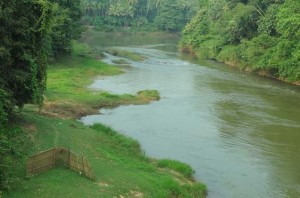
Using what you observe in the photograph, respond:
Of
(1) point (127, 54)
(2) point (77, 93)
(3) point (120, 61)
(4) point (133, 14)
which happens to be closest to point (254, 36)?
(3) point (120, 61)

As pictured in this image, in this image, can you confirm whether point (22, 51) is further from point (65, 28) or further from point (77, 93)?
point (65, 28)

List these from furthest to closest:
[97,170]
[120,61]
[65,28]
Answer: [120,61] → [65,28] → [97,170]

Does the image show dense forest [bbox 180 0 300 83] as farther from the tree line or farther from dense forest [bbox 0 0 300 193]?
the tree line

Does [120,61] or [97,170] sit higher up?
[97,170]

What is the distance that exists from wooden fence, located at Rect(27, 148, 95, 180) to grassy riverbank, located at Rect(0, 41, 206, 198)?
0.31 metres

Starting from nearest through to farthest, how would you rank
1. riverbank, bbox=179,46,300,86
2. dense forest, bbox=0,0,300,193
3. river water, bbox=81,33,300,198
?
dense forest, bbox=0,0,300,193 → river water, bbox=81,33,300,198 → riverbank, bbox=179,46,300,86

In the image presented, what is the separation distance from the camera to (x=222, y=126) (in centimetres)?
3534

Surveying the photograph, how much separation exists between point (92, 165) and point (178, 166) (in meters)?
5.48

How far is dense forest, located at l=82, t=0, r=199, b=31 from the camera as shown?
468ft

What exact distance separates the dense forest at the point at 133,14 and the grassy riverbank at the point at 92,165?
107499 millimetres

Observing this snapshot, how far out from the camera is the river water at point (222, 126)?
25.1 meters

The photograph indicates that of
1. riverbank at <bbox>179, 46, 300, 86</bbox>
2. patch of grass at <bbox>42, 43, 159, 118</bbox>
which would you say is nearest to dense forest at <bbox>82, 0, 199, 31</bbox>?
riverbank at <bbox>179, 46, 300, 86</bbox>

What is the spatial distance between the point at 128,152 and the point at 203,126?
35.0 feet

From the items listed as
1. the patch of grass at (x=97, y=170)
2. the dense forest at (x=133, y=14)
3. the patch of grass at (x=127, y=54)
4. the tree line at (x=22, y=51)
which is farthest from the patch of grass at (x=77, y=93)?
the dense forest at (x=133, y=14)
